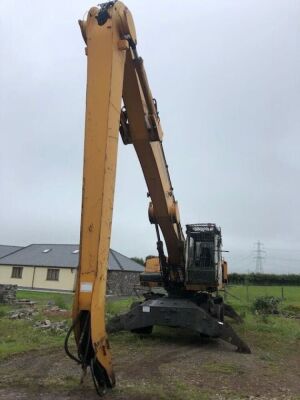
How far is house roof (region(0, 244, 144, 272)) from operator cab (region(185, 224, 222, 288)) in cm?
2387

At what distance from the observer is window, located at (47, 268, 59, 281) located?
3666 cm

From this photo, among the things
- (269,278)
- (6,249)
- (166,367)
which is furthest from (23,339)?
(269,278)

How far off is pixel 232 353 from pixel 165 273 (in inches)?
106

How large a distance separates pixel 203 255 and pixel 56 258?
92.7ft

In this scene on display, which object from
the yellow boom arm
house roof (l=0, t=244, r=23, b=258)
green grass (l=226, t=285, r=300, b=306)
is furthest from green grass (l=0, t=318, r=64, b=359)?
house roof (l=0, t=244, r=23, b=258)

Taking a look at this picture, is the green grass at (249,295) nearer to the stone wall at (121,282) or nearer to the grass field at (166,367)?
the stone wall at (121,282)

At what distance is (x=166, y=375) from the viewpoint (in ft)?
24.7

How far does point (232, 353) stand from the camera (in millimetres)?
9914

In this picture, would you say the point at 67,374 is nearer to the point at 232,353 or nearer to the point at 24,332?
the point at 232,353

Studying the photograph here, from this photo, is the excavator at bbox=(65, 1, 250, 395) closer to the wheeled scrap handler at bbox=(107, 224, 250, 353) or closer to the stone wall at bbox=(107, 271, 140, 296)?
the wheeled scrap handler at bbox=(107, 224, 250, 353)

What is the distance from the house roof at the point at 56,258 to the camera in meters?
37.0

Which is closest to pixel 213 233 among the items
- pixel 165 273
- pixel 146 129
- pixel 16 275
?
pixel 165 273

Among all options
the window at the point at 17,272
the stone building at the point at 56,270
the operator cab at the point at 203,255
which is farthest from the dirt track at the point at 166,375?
the window at the point at 17,272

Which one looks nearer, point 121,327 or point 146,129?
point 146,129
